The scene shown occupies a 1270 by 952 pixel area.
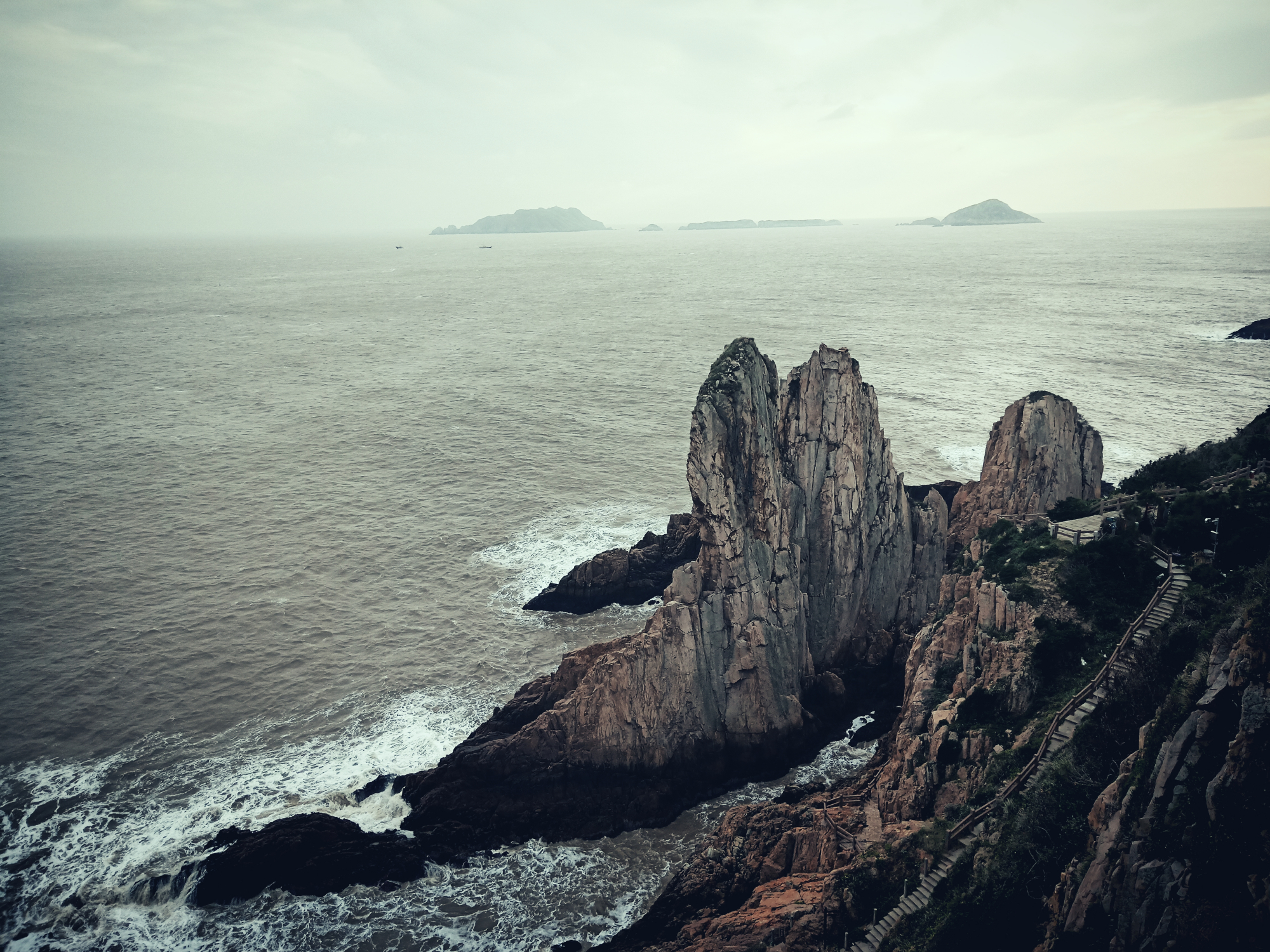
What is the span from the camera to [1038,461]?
4297 centimetres

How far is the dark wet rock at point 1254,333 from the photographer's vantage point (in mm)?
100625

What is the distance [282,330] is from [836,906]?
414 ft

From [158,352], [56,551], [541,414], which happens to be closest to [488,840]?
[56,551]

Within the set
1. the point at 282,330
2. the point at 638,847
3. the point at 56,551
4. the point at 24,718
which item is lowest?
the point at 638,847

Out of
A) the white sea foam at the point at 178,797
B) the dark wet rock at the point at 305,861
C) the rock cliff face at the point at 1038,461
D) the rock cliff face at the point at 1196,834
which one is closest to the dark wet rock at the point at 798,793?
the rock cliff face at the point at 1196,834

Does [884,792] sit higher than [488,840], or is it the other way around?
[884,792]

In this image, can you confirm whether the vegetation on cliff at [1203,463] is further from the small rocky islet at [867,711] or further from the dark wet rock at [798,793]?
the dark wet rock at [798,793]

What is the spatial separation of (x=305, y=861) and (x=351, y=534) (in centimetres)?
2871

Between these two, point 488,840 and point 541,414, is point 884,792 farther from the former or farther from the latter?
point 541,414

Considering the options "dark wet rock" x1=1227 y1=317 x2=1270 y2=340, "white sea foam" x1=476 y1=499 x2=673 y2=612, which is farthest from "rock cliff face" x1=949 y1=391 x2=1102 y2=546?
"dark wet rock" x1=1227 y1=317 x2=1270 y2=340

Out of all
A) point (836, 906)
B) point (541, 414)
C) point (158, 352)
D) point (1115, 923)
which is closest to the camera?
point (1115, 923)

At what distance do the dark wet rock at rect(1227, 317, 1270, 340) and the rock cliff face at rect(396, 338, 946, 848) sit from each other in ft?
294

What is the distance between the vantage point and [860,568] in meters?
40.6

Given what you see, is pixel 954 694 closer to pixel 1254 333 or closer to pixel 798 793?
pixel 798 793
